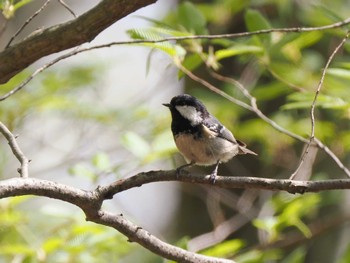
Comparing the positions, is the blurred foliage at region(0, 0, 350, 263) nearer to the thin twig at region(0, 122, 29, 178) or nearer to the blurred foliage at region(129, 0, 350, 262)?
the blurred foliage at region(129, 0, 350, 262)

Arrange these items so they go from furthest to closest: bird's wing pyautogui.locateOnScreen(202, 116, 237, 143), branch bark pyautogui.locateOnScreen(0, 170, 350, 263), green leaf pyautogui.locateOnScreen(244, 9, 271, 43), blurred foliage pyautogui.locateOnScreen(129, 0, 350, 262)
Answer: bird's wing pyautogui.locateOnScreen(202, 116, 237, 143), blurred foliage pyautogui.locateOnScreen(129, 0, 350, 262), green leaf pyautogui.locateOnScreen(244, 9, 271, 43), branch bark pyautogui.locateOnScreen(0, 170, 350, 263)

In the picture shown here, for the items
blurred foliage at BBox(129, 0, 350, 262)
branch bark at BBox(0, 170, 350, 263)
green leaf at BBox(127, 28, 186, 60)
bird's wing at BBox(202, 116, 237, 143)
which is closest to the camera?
branch bark at BBox(0, 170, 350, 263)

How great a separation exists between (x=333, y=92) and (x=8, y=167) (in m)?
2.81

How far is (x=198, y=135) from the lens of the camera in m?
2.71

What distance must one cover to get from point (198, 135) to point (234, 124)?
171cm

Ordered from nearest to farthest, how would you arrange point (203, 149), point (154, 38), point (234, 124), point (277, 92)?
point (154, 38)
point (203, 149)
point (277, 92)
point (234, 124)

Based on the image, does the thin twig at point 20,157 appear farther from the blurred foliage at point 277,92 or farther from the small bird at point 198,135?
the small bird at point 198,135

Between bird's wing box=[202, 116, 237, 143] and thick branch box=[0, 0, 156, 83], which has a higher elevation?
bird's wing box=[202, 116, 237, 143]

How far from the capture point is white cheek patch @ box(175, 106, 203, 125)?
2.75 m

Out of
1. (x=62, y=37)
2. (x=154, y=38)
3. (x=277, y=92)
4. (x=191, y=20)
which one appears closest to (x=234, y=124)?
(x=277, y=92)

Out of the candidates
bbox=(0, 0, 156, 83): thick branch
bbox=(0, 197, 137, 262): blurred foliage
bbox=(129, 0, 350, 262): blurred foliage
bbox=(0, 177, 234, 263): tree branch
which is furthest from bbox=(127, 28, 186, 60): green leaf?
bbox=(0, 197, 137, 262): blurred foliage

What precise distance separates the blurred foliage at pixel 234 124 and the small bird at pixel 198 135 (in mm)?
215

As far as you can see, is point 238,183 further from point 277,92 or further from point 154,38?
point 277,92

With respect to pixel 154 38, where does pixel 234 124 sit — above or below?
above
